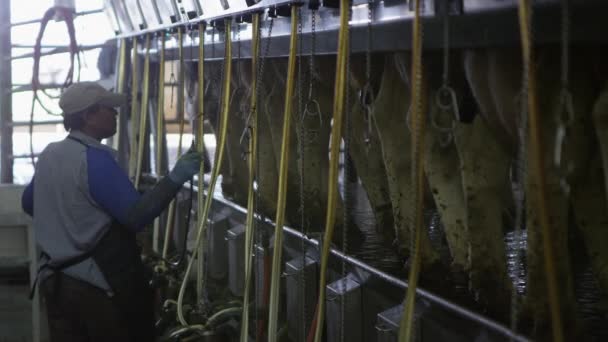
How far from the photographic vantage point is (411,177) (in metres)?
3.37

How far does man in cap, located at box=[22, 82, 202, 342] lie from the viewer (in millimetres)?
3658

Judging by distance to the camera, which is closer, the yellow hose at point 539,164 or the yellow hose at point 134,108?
the yellow hose at point 539,164

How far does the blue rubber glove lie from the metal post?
3.70m

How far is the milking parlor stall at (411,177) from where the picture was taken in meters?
2.13

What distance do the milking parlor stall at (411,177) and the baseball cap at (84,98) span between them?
0.43 m

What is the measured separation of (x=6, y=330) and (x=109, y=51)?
7.63 feet

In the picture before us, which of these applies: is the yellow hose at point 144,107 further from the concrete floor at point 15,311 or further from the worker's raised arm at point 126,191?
the worker's raised arm at point 126,191

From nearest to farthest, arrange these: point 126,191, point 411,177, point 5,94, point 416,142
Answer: point 416,142 < point 411,177 < point 126,191 < point 5,94

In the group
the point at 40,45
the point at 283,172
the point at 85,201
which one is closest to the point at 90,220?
the point at 85,201

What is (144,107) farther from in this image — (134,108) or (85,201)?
(85,201)

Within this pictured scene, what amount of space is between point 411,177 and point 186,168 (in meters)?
0.97

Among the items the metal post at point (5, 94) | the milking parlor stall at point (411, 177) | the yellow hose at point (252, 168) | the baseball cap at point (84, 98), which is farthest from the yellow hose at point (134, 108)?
the yellow hose at point (252, 168)

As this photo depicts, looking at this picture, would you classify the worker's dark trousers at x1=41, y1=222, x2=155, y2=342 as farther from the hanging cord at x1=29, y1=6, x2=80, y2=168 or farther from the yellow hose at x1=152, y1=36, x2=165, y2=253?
the hanging cord at x1=29, y1=6, x2=80, y2=168

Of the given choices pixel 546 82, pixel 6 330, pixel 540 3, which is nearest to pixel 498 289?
pixel 546 82
